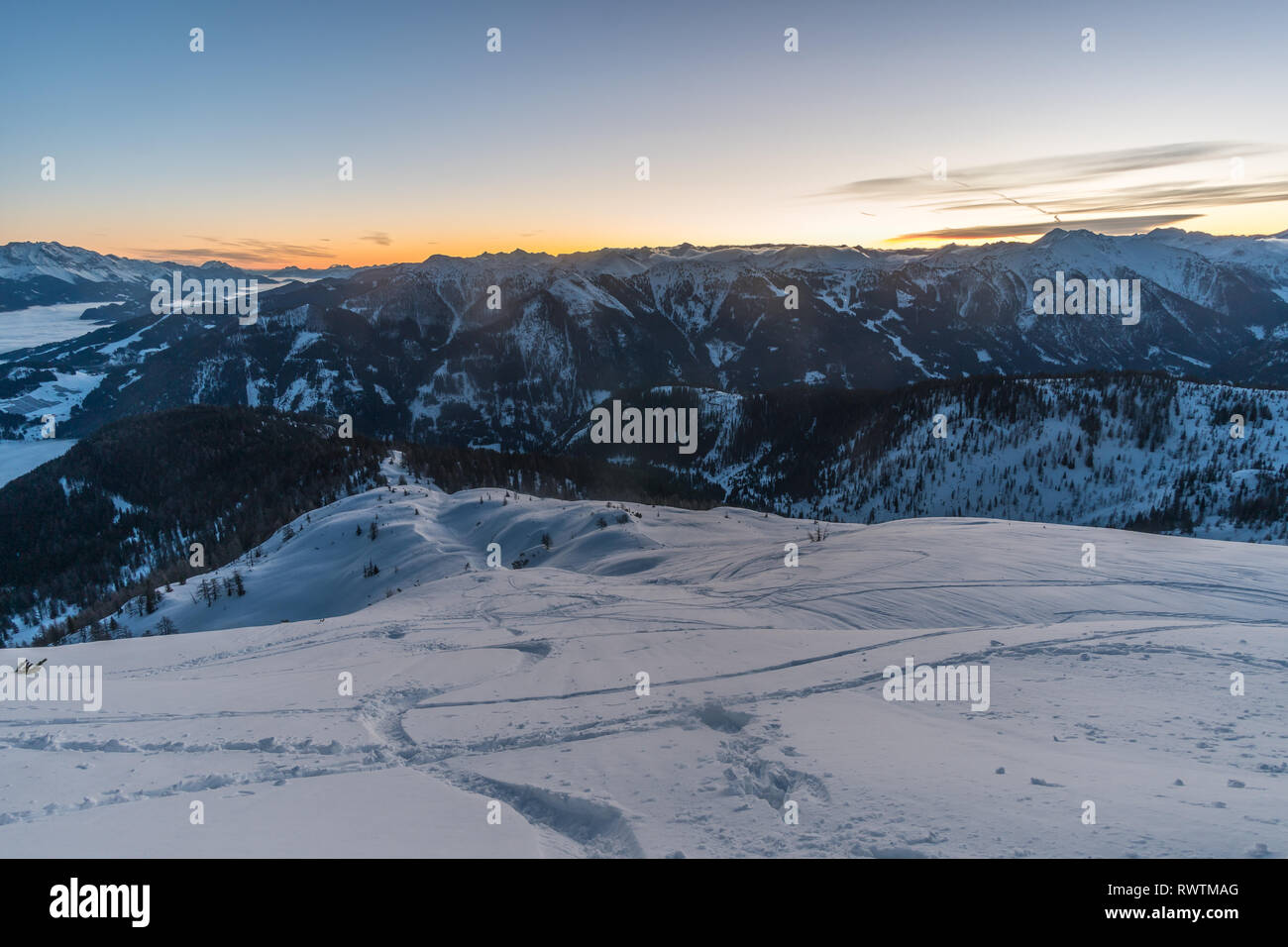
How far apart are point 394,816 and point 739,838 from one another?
11.8ft

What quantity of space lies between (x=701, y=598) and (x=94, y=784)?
13.2m

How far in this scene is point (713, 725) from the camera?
859 centimetres

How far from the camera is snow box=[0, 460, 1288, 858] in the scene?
5.67 meters

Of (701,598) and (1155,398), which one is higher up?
(1155,398)

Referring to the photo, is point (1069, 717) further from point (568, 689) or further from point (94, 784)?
point (94, 784)

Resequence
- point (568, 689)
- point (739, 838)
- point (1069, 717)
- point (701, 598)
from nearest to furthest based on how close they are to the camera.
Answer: point (739, 838)
point (1069, 717)
point (568, 689)
point (701, 598)

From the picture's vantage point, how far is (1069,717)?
817 cm

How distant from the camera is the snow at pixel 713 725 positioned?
223 inches

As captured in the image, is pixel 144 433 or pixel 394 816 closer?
pixel 394 816
